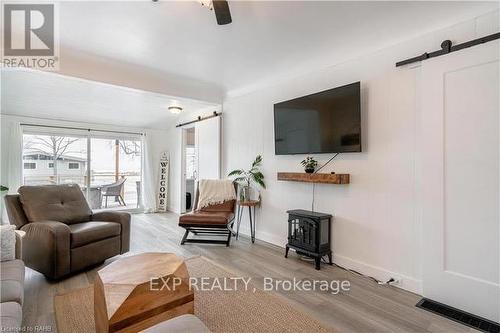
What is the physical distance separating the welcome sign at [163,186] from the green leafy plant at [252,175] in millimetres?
2631

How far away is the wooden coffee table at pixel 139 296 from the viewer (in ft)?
4.40

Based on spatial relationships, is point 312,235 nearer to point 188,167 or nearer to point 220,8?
point 220,8

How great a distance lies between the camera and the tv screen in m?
2.64

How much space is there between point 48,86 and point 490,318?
5584 mm

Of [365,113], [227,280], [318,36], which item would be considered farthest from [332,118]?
[227,280]

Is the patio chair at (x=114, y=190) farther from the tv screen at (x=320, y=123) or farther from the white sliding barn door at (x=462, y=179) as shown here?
the white sliding barn door at (x=462, y=179)

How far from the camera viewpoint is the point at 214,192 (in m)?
4.00

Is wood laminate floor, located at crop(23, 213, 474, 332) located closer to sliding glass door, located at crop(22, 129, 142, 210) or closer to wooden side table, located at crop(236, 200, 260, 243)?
wooden side table, located at crop(236, 200, 260, 243)

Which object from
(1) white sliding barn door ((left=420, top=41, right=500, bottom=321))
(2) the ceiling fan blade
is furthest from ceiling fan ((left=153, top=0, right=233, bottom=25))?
(1) white sliding barn door ((left=420, top=41, right=500, bottom=321))

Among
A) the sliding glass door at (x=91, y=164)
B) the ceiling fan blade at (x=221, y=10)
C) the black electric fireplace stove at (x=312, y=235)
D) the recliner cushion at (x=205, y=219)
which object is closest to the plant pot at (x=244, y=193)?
the recliner cushion at (x=205, y=219)

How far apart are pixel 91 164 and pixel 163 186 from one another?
1.59m

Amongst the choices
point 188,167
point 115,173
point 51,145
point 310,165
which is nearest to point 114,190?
point 115,173

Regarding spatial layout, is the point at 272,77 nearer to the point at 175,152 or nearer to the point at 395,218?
the point at 395,218

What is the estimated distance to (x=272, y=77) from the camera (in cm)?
366
